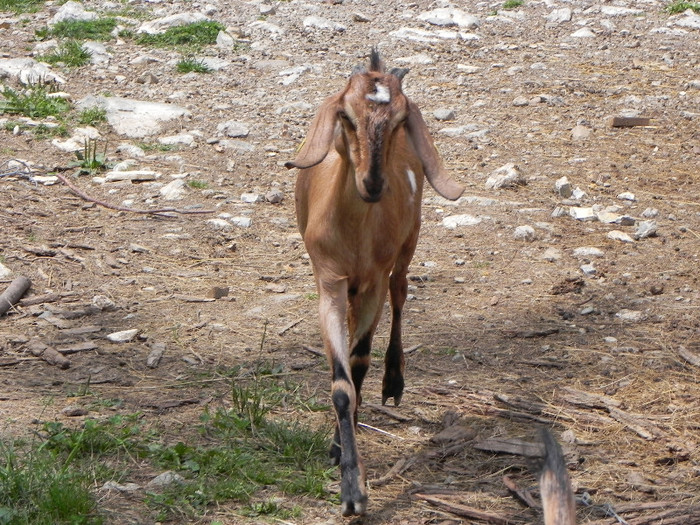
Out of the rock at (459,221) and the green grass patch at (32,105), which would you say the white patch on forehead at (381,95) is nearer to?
the rock at (459,221)

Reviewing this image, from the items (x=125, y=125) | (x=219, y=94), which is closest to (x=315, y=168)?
(x=125, y=125)

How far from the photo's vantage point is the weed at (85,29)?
1160 cm

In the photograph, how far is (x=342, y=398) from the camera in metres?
4.52

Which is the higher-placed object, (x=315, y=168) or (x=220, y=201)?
(x=315, y=168)

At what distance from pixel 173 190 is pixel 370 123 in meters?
4.40

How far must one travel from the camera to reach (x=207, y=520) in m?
4.17

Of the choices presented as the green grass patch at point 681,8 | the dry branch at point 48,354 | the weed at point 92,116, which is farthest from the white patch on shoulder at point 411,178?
the green grass patch at point 681,8

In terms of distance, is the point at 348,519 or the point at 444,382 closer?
the point at 348,519

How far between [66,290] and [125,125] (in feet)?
10.8

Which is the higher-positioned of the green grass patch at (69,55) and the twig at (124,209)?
the green grass patch at (69,55)

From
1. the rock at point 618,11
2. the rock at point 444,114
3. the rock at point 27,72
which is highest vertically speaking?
the rock at point 618,11

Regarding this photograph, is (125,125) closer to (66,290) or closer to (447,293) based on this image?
(66,290)

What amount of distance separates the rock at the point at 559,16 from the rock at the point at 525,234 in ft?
20.0

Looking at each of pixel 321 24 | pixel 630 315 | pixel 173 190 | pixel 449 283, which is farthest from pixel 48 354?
pixel 321 24
